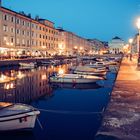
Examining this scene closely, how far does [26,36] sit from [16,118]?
2994 inches

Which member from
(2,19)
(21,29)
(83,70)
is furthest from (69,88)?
(21,29)

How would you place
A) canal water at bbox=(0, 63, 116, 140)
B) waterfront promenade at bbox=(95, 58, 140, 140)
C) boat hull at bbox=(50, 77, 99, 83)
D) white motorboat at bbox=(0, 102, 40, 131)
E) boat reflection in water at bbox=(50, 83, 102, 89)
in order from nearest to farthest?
1. waterfront promenade at bbox=(95, 58, 140, 140)
2. white motorboat at bbox=(0, 102, 40, 131)
3. canal water at bbox=(0, 63, 116, 140)
4. boat reflection in water at bbox=(50, 83, 102, 89)
5. boat hull at bbox=(50, 77, 99, 83)

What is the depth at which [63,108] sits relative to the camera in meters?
22.8

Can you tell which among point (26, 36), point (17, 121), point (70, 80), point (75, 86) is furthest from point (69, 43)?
point (17, 121)

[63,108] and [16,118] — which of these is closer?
[16,118]

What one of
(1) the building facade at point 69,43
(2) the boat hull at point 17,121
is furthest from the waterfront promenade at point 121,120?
(1) the building facade at point 69,43

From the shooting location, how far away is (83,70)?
49.2 metres

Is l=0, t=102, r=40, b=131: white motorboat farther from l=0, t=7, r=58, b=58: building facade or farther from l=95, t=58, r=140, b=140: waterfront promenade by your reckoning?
l=0, t=7, r=58, b=58: building facade

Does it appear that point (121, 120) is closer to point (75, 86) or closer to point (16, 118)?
point (16, 118)

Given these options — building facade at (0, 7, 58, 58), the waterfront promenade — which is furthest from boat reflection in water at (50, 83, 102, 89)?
building facade at (0, 7, 58, 58)

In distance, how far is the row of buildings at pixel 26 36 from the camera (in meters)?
73.0

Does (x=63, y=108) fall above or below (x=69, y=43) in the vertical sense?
below

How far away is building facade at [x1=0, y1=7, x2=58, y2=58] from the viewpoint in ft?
238

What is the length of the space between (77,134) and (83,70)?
34051 millimetres
